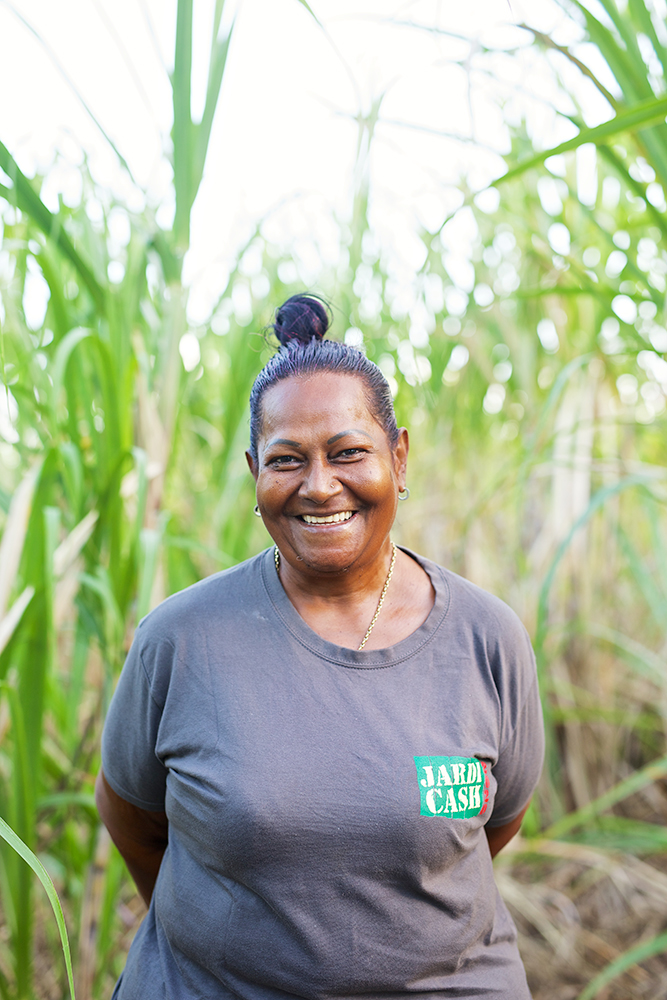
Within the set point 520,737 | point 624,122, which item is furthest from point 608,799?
point 624,122

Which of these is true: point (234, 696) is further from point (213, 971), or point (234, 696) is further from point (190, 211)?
point (190, 211)

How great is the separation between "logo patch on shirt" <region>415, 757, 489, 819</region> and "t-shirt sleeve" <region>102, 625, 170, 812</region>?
368mm

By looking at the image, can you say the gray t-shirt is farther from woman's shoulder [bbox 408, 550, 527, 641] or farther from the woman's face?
the woman's face

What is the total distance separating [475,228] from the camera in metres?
2.26

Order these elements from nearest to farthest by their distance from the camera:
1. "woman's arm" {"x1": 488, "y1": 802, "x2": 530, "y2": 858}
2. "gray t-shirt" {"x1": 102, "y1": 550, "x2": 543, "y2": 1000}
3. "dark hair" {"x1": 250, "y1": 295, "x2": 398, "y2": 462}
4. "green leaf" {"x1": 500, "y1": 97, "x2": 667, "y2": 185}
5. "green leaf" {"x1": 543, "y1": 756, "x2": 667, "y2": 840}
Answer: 1. "green leaf" {"x1": 500, "y1": 97, "x2": 667, "y2": 185}
2. "gray t-shirt" {"x1": 102, "y1": 550, "x2": 543, "y2": 1000}
3. "dark hair" {"x1": 250, "y1": 295, "x2": 398, "y2": 462}
4. "woman's arm" {"x1": 488, "y1": 802, "x2": 530, "y2": 858}
5. "green leaf" {"x1": 543, "y1": 756, "x2": 667, "y2": 840}

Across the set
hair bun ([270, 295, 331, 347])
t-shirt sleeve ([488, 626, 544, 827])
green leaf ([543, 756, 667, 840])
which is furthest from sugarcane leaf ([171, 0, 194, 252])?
green leaf ([543, 756, 667, 840])

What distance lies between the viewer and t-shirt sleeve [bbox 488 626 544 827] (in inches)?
44.3

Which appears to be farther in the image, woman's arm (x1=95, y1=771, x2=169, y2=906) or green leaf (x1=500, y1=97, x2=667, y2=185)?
woman's arm (x1=95, y1=771, x2=169, y2=906)

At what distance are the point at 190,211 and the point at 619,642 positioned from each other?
1.34 meters

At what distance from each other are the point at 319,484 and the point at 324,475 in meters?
0.02

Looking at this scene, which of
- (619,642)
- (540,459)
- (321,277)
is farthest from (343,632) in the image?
(321,277)

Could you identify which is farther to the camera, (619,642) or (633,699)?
(633,699)

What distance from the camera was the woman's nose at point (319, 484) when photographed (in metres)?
1.01

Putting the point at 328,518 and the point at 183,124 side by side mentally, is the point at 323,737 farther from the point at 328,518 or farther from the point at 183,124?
the point at 183,124
